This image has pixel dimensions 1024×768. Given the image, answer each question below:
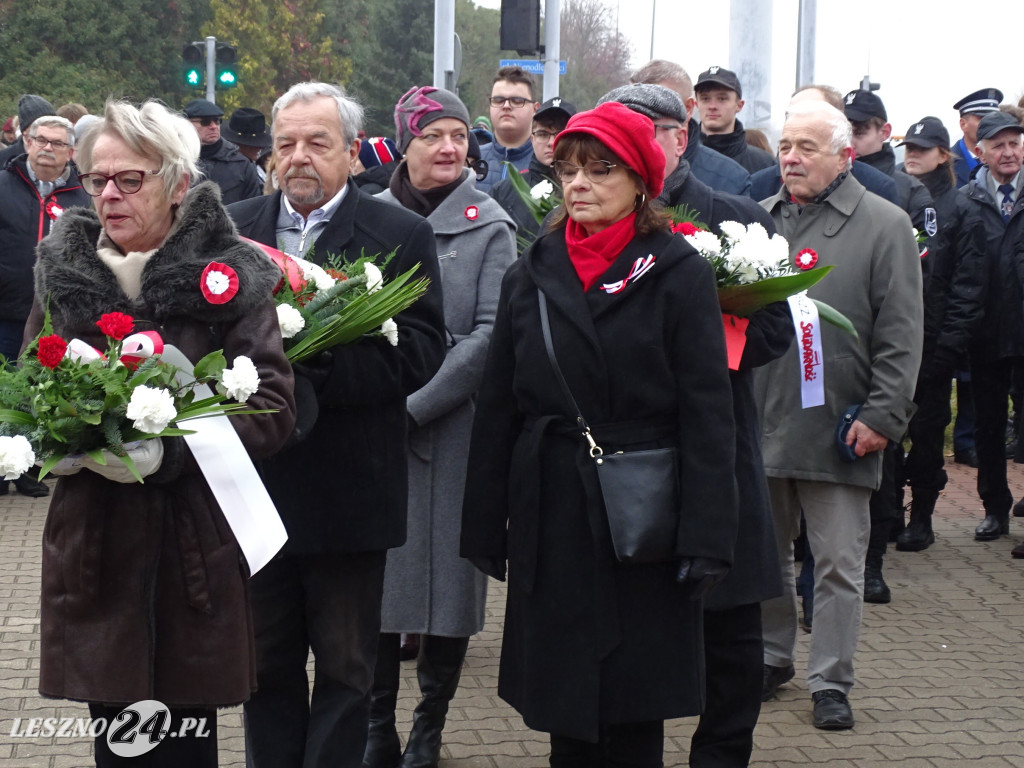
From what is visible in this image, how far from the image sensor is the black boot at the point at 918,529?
8.52 metres

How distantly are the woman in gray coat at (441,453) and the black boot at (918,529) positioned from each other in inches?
169

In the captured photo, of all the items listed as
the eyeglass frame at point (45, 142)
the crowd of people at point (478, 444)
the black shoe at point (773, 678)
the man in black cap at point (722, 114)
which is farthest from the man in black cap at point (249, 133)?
the black shoe at point (773, 678)

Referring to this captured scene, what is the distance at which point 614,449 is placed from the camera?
12.0 ft

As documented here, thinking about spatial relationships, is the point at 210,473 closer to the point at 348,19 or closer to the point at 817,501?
the point at 817,501

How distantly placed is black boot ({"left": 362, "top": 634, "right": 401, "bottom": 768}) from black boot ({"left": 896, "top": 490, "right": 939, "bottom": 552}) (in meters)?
4.69

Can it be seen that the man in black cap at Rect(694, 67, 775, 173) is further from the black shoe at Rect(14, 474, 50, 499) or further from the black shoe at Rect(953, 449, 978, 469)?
the black shoe at Rect(14, 474, 50, 499)

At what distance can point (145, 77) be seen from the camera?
42.0m

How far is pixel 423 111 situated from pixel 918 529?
4776 millimetres

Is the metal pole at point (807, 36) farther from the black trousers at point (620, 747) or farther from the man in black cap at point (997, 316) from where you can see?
the black trousers at point (620, 747)

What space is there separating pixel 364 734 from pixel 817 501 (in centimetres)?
223

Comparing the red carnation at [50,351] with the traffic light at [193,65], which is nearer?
the red carnation at [50,351]

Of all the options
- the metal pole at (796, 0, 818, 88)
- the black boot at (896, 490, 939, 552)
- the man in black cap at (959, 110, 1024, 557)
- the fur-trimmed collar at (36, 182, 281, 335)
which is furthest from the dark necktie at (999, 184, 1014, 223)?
the metal pole at (796, 0, 818, 88)

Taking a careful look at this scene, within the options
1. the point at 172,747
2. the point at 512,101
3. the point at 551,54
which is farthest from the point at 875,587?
the point at 551,54

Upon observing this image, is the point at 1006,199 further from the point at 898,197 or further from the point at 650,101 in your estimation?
the point at 650,101
